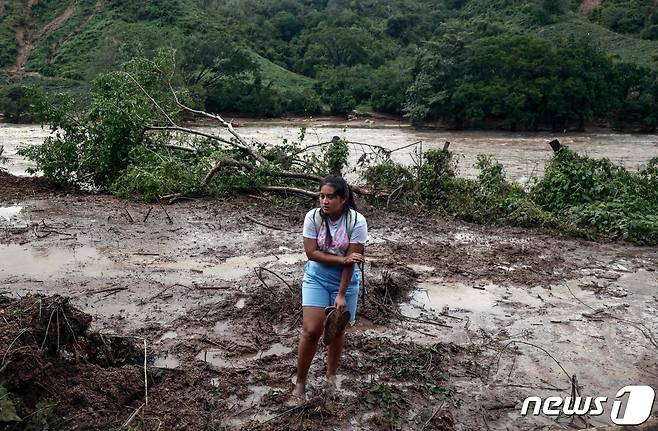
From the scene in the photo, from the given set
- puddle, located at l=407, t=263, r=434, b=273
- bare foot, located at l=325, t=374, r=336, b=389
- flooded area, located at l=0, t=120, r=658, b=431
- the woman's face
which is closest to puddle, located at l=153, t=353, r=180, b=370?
flooded area, located at l=0, t=120, r=658, b=431

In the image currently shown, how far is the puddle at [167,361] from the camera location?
4820 mm

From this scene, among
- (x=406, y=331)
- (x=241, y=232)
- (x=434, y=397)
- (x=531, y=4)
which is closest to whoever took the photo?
(x=434, y=397)

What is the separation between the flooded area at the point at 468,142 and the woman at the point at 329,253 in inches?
533

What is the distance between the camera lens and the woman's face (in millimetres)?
4027

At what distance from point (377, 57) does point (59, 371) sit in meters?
55.8

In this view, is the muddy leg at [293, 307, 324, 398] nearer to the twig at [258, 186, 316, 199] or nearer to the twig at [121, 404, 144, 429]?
the twig at [121, 404, 144, 429]

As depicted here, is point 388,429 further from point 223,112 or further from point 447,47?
point 223,112

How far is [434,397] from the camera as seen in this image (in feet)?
14.9

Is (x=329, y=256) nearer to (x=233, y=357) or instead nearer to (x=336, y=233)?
(x=336, y=233)

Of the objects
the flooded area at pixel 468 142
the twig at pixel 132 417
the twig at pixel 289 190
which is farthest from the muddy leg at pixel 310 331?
the flooded area at pixel 468 142

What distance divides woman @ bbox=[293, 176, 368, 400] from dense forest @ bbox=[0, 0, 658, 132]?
10089 millimetres

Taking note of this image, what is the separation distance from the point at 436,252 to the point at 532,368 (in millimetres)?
3351

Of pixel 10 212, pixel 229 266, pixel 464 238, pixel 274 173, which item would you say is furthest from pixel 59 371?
pixel 274 173

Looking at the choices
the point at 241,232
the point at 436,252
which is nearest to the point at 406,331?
the point at 436,252
